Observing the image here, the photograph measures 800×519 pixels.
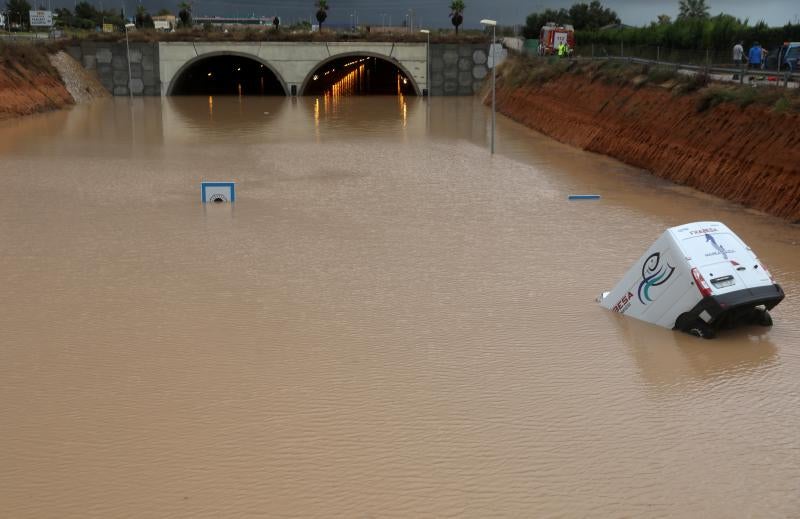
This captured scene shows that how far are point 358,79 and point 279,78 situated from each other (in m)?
22.4

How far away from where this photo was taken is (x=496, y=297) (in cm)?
1410

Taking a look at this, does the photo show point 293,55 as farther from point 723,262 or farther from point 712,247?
point 723,262

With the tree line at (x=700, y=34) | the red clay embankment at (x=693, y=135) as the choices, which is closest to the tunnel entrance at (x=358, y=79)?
the tree line at (x=700, y=34)

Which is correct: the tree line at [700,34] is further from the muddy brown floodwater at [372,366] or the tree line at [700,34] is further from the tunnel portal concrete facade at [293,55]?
the muddy brown floodwater at [372,366]

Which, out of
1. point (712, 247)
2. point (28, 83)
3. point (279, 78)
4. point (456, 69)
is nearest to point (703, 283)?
point (712, 247)

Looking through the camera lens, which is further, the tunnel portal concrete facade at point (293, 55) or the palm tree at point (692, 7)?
the palm tree at point (692, 7)

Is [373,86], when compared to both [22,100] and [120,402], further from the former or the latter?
[120,402]

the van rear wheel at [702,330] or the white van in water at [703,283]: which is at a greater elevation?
the white van in water at [703,283]

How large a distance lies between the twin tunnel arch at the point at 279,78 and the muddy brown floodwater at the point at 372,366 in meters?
44.7

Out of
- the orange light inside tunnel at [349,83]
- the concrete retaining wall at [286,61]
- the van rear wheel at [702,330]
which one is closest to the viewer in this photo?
the van rear wheel at [702,330]

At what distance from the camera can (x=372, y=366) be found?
11.2 meters

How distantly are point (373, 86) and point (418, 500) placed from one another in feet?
262

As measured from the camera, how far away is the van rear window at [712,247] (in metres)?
11.6

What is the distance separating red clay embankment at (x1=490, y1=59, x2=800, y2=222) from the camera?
20.8m
